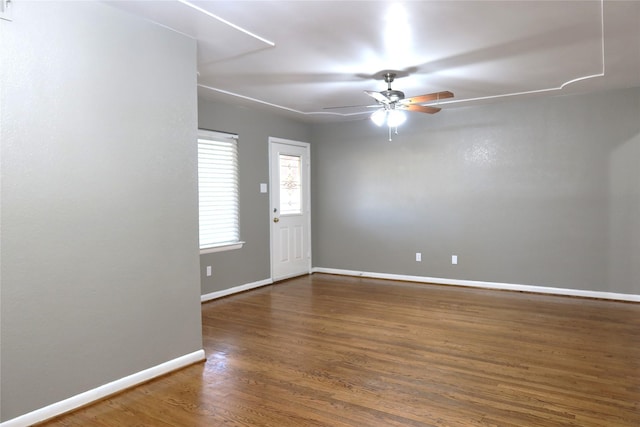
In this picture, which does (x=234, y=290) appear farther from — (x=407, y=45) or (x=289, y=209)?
(x=407, y=45)

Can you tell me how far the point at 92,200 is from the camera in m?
2.70

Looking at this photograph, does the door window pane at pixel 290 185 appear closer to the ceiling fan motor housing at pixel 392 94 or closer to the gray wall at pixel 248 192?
the gray wall at pixel 248 192

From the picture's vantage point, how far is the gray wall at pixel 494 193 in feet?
17.0

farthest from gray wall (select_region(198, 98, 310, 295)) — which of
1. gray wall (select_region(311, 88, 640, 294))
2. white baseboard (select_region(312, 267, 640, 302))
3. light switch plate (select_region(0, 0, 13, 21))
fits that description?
light switch plate (select_region(0, 0, 13, 21))

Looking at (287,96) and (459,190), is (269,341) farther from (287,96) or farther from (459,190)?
(459,190)

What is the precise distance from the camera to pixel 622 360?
3.32 meters

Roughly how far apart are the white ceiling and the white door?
4.86 ft

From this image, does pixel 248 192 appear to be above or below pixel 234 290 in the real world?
above

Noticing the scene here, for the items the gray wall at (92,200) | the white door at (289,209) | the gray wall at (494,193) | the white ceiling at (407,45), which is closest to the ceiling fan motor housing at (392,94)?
the white ceiling at (407,45)

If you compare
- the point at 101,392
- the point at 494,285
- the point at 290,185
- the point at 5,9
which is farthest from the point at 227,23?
the point at 494,285

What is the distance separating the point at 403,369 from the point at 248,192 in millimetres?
3483

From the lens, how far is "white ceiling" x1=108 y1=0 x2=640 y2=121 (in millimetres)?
2857

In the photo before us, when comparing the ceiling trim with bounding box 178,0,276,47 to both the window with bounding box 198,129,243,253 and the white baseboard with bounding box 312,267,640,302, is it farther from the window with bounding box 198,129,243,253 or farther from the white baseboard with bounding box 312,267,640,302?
the white baseboard with bounding box 312,267,640,302

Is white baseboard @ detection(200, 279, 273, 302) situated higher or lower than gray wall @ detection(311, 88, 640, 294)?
lower
